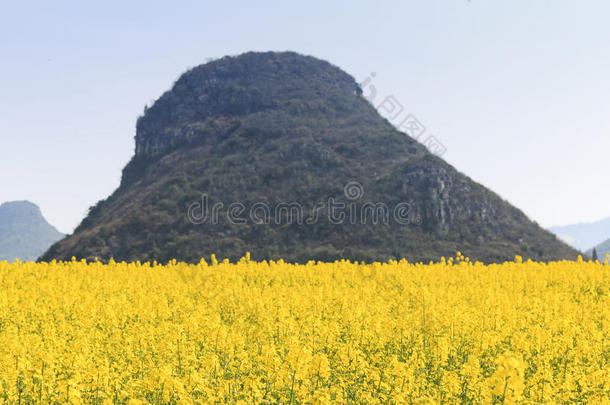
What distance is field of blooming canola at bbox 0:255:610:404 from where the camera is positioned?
26.1 feet

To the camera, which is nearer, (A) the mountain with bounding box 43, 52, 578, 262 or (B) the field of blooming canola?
(B) the field of blooming canola

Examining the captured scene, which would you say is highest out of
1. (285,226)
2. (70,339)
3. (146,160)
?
(146,160)

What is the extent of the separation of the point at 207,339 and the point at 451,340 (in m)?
5.84

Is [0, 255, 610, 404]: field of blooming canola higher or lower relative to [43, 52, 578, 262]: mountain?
lower

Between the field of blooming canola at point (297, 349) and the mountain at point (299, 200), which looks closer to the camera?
the field of blooming canola at point (297, 349)

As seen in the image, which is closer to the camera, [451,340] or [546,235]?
[451,340]

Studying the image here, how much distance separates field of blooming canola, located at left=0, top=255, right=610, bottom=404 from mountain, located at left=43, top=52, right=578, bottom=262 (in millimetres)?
45059

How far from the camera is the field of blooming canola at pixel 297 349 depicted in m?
7.95

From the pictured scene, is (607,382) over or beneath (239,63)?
beneath

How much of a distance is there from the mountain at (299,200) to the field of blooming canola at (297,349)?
45.1 m

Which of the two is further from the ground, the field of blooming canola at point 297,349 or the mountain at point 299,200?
the mountain at point 299,200

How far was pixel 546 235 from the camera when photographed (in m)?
78.6

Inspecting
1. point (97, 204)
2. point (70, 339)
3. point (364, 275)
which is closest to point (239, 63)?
point (97, 204)

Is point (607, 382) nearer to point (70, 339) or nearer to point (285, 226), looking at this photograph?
point (70, 339)
